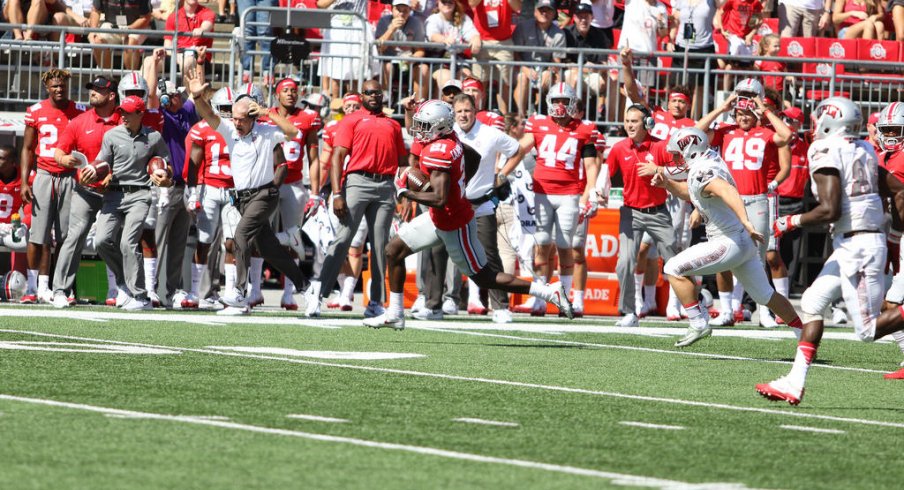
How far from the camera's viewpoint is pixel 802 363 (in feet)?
26.5

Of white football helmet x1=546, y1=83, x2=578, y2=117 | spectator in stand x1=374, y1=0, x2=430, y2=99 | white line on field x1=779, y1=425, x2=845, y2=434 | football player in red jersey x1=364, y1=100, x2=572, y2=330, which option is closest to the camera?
white line on field x1=779, y1=425, x2=845, y2=434

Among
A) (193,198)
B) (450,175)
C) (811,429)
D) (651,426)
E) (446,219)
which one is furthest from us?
(193,198)

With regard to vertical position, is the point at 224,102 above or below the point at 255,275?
above

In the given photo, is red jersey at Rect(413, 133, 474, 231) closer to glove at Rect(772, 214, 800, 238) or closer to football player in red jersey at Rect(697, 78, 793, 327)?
glove at Rect(772, 214, 800, 238)

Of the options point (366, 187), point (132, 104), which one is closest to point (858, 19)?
point (366, 187)

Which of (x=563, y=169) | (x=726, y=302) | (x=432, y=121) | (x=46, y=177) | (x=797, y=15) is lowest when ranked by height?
(x=726, y=302)

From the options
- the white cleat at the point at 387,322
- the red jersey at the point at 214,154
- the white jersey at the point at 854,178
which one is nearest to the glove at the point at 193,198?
the red jersey at the point at 214,154

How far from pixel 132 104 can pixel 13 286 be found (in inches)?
95.5

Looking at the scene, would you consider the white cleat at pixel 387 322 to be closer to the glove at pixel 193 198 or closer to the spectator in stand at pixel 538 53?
the glove at pixel 193 198

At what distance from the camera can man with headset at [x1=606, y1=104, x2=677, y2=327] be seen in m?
14.4

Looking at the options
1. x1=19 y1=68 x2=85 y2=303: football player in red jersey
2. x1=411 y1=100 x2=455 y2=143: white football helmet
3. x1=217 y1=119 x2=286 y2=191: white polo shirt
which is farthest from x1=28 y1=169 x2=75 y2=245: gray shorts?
x1=411 y1=100 x2=455 y2=143: white football helmet

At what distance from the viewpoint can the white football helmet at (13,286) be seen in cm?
1522

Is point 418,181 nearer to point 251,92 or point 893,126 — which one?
point 251,92

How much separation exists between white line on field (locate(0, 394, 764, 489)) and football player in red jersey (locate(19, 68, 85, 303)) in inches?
297
